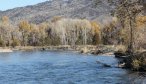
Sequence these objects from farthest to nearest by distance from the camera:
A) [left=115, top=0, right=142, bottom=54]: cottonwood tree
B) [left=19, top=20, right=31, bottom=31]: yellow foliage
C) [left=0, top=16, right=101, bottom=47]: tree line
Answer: [left=19, top=20, right=31, bottom=31]: yellow foliage < [left=0, top=16, right=101, bottom=47]: tree line < [left=115, top=0, right=142, bottom=54]: cottonwood tree

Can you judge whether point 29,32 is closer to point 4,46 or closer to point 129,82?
point 4,46

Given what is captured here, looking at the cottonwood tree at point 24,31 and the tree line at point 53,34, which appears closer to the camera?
the tree line at point 53,34

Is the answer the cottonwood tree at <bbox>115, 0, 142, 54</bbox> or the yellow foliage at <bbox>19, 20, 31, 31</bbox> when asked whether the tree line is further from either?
the cottonwood tree at <bbox>115, 0, 142, 54</bbox>

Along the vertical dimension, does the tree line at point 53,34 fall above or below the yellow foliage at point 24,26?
below

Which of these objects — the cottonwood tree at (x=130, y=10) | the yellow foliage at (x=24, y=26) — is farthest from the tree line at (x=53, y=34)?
the cottonwood tree at (x=130, y=10)

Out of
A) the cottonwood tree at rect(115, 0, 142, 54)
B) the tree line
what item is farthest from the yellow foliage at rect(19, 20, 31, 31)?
the cottonwood tree at rect(115, 0, 142, 54)

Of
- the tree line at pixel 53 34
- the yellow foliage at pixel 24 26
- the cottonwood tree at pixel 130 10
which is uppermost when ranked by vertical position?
the cottonwood tree at pixel 130 10

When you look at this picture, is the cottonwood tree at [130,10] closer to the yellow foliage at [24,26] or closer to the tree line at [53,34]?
the tree line at [53,34]

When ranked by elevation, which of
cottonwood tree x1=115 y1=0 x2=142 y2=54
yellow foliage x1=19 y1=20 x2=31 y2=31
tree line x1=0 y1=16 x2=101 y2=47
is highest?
cottonwood tree x1=115 y1=0 x2=142 y2=54

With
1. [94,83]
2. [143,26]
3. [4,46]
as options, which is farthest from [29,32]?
[94,83]

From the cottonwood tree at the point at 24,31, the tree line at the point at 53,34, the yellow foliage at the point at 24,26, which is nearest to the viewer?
the tree line at the point at 53,34

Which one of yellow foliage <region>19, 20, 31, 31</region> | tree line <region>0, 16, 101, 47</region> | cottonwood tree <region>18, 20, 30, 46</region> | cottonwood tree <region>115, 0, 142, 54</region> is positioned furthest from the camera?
yellow foliage <region>19, 20, 31, 31</region>

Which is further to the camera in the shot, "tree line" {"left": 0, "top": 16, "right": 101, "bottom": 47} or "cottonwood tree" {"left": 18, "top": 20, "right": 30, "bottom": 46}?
"cottonwood tree" {"left": 18, "top": 20, "right": 30, "bottom": 46}

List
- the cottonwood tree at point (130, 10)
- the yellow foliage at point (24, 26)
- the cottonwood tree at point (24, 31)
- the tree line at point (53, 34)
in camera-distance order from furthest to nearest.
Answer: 1. the yellow foliage at point (24, 26)
2. the cottonwood tree at point (24, 31)
3. the tree line at point (53, 34)
4. the cottonwood tree at point (130, 10)
